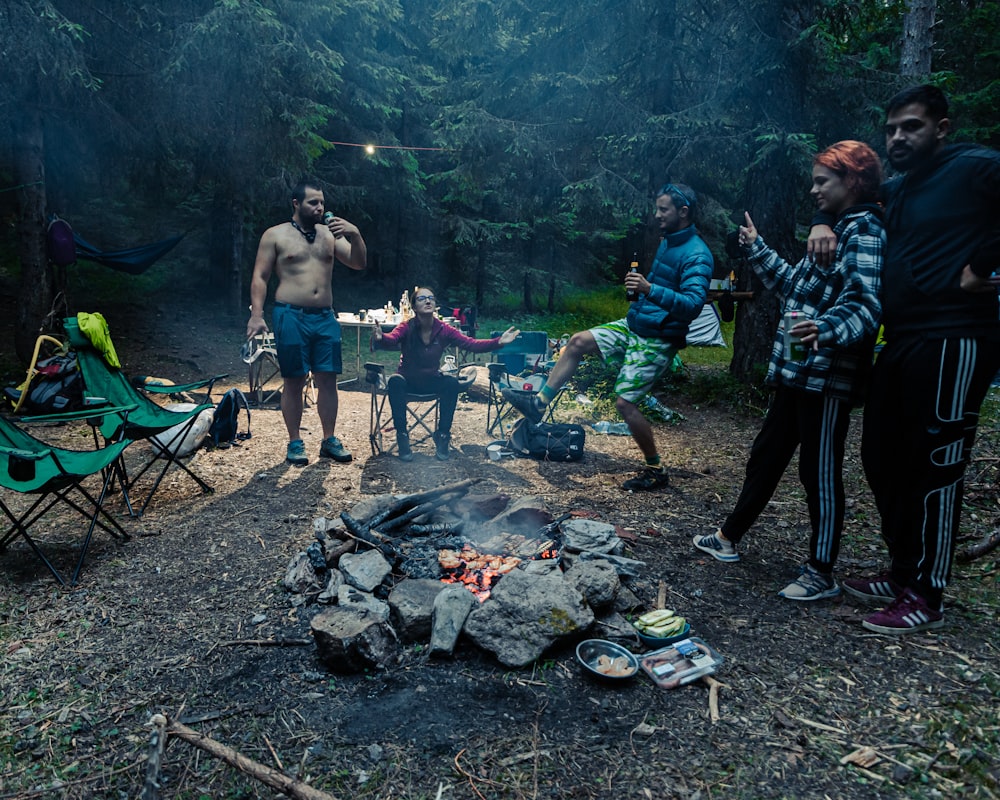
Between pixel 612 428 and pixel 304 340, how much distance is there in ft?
9.75

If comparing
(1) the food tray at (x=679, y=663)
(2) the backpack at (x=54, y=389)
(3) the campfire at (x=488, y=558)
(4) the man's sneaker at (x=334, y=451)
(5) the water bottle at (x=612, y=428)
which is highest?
(2) the backpack at (x=54, y=389)

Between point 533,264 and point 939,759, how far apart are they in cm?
1467

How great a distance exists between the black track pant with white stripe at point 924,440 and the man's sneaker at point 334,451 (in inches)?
145

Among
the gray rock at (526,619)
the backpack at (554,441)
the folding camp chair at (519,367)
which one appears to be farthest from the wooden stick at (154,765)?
the folding camp chair at (519,367)

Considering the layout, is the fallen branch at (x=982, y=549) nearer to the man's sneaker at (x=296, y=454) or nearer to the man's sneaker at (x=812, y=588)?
the man's sneaker at (x=812, y=588)

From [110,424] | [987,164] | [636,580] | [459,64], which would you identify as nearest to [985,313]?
[987,164]

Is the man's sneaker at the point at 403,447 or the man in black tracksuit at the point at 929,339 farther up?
the man in black tracksuit at the point at 929,339

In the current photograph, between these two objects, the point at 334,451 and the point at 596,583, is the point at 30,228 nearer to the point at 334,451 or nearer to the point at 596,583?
the point at 334,451

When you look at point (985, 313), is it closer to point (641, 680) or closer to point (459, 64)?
point (641, 680)

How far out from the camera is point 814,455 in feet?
9.34

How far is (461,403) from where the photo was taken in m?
7.57

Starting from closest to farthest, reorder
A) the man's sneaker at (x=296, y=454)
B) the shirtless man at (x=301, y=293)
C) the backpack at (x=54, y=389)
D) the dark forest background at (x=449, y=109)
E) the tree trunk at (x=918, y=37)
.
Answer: the shirtless man at (x=301, y=293), the man's sneaker at (x=296, y=454), the backpack at (x=54, y=389), the dark forest background at (x=449, y=109), the tree trunk at (x=918, y=37)

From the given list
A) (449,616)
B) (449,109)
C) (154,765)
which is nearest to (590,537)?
(449,616)

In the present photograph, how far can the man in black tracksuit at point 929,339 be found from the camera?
92.6 inches
